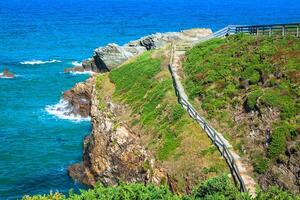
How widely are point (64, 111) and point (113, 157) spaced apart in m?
29.2

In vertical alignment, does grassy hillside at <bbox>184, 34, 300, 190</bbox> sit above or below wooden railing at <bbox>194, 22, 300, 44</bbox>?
below

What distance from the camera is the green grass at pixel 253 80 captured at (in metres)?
33.5

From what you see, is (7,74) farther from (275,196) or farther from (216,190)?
(275,196)

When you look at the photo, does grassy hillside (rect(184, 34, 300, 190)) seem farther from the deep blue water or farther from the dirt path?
the deep blue water

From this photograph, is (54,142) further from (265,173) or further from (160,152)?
(265,173)

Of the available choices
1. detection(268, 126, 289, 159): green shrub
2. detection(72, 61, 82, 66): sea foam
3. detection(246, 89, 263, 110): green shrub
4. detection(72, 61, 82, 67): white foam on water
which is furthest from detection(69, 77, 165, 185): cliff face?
detection(72, 61, 82, 66): sea foam

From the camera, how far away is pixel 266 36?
48406mm

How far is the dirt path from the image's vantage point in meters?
29.9

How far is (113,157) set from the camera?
39.1 m

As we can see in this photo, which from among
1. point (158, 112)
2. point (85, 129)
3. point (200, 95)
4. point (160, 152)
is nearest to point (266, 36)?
point (200, 95)

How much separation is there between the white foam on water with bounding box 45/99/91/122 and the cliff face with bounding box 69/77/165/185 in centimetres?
1715

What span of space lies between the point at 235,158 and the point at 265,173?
261cm

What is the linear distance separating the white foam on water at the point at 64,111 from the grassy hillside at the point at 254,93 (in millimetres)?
19106

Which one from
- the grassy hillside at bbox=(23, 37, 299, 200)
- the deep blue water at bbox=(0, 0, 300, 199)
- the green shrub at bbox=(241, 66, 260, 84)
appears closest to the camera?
the grassy hillside at bbox=(23, 37, 299, 200)
